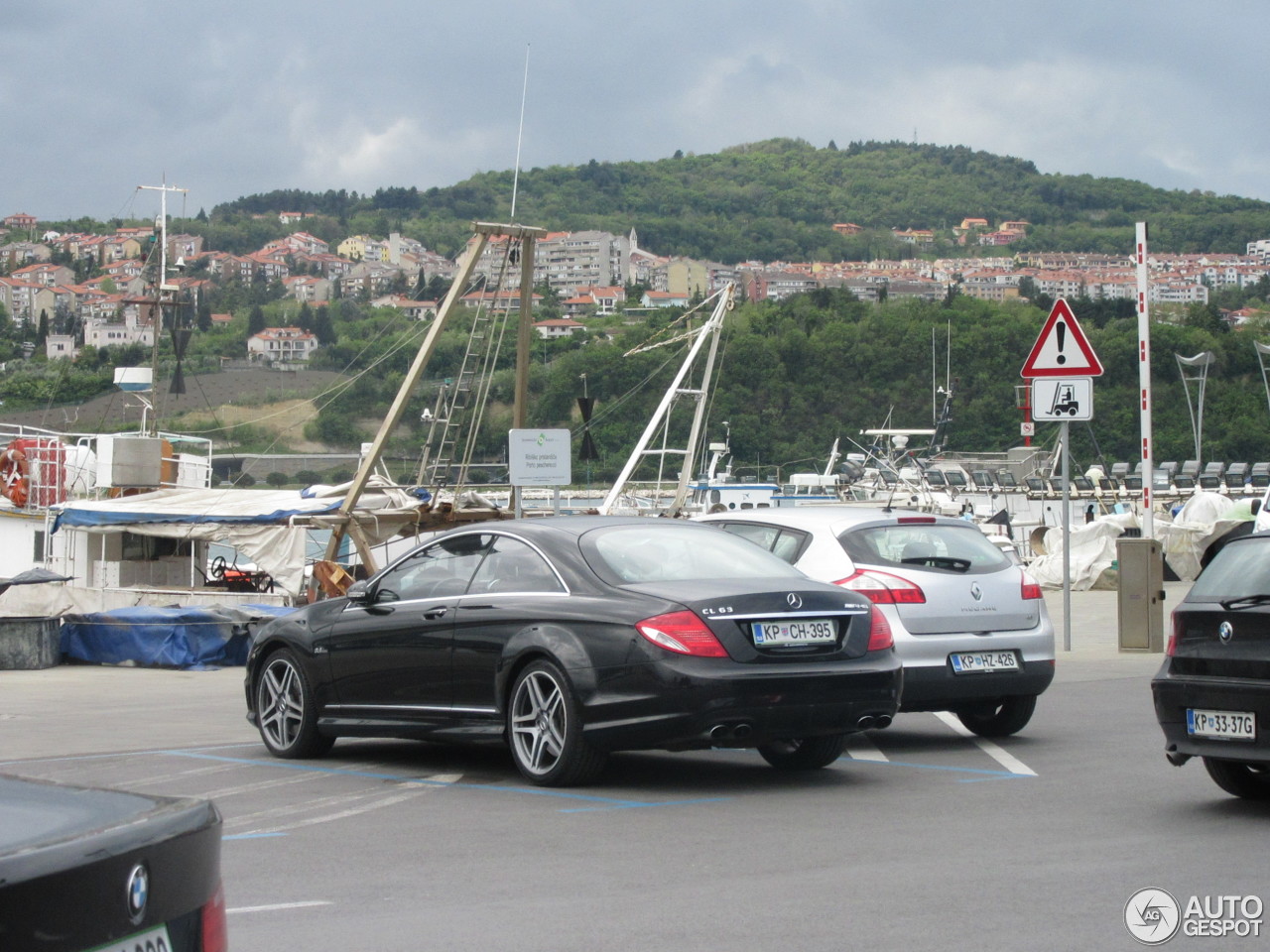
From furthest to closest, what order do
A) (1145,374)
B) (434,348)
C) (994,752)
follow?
(434,348) → (1145,374) → (994,752)

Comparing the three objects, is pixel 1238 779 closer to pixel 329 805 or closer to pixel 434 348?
pixel 329 805

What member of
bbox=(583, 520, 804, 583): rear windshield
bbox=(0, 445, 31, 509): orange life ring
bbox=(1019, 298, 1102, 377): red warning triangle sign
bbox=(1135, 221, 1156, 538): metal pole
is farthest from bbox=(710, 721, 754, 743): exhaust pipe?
bbox=(0, 445, 31, 509): orange life ring

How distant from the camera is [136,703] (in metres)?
14.4

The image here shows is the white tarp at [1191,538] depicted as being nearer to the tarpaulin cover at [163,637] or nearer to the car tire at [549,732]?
the tarpaulin cover at [163,637]

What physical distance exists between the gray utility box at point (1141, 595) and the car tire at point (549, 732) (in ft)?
34.7

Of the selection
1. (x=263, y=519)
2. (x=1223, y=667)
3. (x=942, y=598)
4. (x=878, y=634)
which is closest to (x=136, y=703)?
(x=942, y=598)

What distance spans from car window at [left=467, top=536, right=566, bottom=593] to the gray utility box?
10170 millimetres

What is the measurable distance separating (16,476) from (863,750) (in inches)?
978

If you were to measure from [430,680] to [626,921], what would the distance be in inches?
154

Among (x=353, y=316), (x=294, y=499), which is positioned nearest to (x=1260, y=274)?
(x=353, y=316)

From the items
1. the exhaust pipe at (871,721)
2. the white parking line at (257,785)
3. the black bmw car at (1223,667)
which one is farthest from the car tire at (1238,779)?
the white parking line at (257,785)

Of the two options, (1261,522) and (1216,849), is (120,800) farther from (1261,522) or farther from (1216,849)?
(1261,522)

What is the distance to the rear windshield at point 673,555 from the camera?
8.83 m

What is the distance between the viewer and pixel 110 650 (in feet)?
61.8
